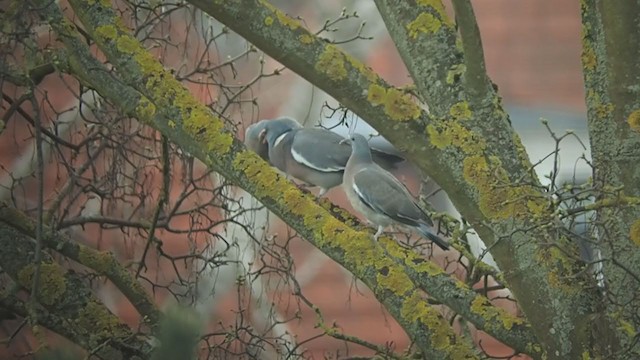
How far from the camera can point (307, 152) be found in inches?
207

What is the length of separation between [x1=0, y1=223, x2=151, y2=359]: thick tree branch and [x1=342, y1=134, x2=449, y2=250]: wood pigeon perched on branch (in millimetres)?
1035

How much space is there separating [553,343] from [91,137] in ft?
6.64

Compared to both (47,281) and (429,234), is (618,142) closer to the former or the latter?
(429,234)

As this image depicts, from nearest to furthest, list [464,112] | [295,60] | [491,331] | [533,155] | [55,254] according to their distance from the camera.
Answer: [295,60] < [464,112] < [491,331] < [55,254] < [533,155]

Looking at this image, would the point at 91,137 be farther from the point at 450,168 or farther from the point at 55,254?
the point at 450,168

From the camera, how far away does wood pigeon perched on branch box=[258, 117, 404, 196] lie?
17.4 feet

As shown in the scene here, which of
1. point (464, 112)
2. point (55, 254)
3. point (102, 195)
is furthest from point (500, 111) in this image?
point (55, 254)

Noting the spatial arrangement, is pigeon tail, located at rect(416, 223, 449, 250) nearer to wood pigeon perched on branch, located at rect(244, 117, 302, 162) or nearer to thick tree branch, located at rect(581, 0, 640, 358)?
wood pigeon perched on branch, located at rect(244, 117, 302, 162)

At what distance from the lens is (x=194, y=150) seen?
11.4 feet

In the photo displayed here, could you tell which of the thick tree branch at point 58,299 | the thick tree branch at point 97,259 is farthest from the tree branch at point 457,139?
the thick tree branch at point 97,259

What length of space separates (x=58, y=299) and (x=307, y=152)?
1.37 meters

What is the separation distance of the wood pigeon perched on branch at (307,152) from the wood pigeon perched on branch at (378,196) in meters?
0.20

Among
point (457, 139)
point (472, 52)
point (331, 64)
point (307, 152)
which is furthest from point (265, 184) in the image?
point (307, 152)

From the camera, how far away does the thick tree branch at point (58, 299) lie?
4.21 m
